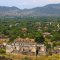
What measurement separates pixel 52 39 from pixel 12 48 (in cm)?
1621

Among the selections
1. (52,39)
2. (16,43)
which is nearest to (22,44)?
(16,43)

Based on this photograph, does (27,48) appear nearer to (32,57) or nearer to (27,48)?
(27,48)

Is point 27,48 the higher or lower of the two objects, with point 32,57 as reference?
higher

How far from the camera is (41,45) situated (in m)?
40.1

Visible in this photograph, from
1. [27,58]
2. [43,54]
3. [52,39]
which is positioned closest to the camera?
[27,58]

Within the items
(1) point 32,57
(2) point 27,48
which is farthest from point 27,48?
(1) point 32,57

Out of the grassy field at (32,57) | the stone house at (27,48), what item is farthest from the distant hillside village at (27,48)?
the grassy field at (32,57)

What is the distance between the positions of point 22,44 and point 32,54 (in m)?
2.09

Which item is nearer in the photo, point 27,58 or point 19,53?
point 27,58

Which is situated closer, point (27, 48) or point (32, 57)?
point (32, 57)

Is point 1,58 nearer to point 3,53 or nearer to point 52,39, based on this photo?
point 3,53

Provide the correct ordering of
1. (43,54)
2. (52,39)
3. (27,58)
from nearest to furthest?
1. (27,58)
2. (43,54)
3. (52,39)

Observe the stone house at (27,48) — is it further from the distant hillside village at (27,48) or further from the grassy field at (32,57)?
the grassy field at (32,57)

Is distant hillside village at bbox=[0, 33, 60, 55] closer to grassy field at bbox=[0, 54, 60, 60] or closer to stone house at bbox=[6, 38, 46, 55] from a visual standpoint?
stone house at bbox=[6, 38, 46, 55]
